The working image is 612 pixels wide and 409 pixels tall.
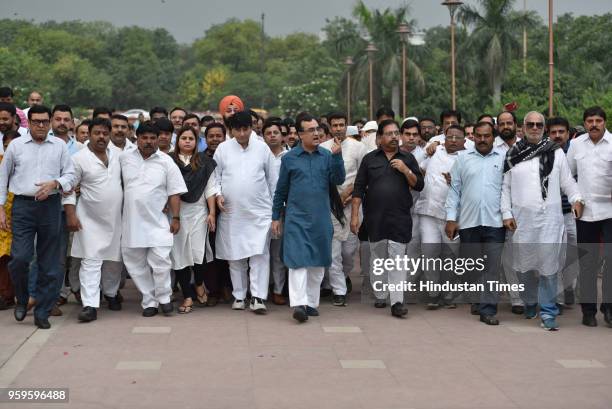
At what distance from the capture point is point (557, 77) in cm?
4744

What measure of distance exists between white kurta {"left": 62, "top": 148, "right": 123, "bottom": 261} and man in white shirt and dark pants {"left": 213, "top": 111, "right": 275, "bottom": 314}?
3.40 ft

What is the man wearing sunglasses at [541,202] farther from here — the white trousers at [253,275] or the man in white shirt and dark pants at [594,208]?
the white trousers at [253,275]

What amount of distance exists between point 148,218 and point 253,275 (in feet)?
3.72

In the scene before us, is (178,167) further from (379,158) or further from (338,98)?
(338,98)

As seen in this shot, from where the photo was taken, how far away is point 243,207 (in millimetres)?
10039

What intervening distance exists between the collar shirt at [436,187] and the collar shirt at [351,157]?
87 cm

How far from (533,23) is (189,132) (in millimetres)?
46772

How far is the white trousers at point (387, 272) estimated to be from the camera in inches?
380

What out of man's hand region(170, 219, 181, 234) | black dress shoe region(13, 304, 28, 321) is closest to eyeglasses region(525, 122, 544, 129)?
man's hand region(170, 219, 181, 234)

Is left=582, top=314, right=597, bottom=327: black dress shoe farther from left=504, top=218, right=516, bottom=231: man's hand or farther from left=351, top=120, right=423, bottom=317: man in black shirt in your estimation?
left=351, top=120, right=423, bottom=317: man in black shirt

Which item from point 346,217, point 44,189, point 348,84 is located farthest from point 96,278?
point 348,84

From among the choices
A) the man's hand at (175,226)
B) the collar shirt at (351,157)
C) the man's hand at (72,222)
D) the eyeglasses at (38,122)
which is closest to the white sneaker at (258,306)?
the man's hand at (175,226)

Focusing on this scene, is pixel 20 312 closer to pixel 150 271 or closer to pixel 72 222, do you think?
pixel 72 222

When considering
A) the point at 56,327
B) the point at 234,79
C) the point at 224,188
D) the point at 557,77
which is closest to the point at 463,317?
the point at 224,188
